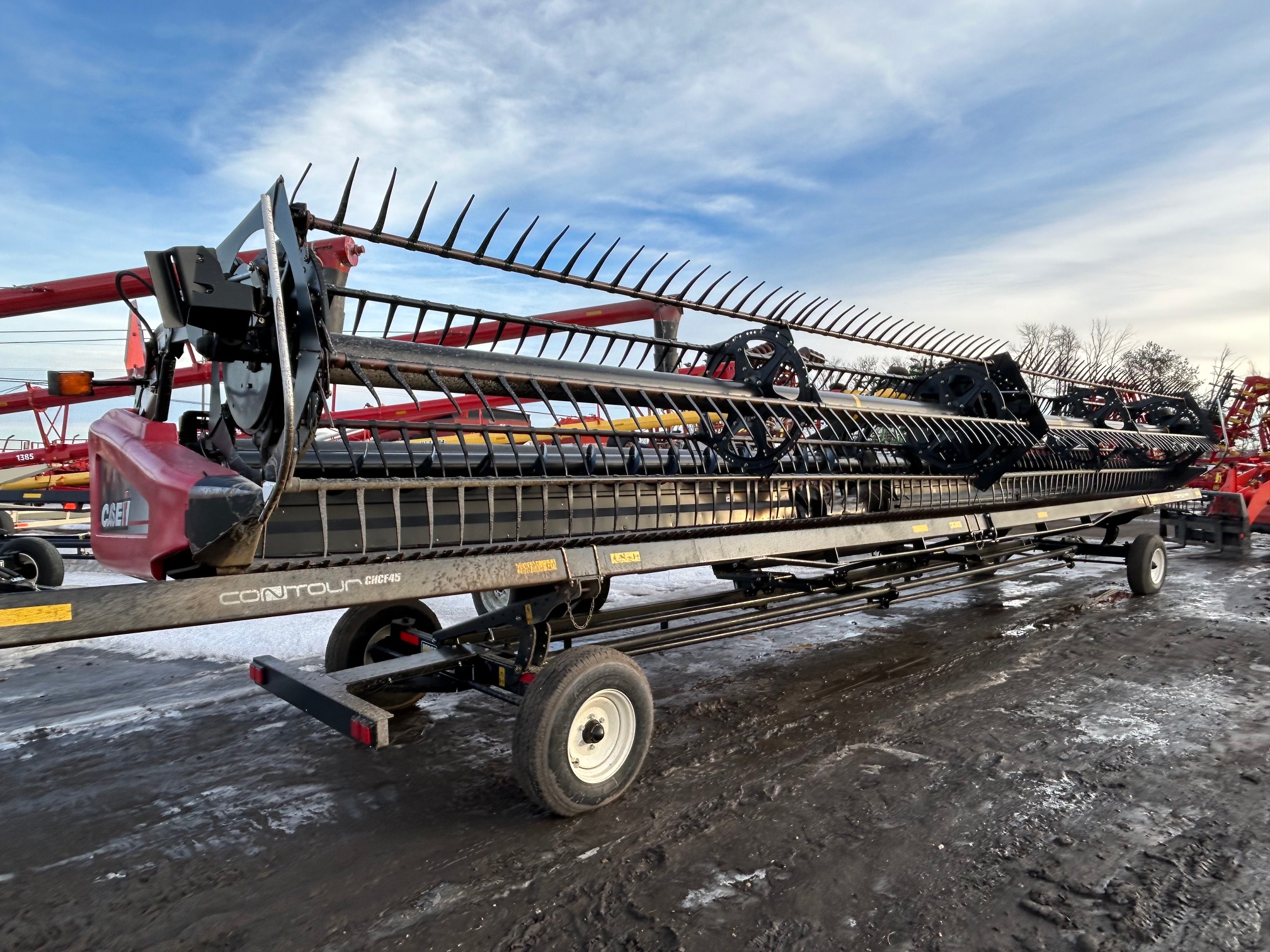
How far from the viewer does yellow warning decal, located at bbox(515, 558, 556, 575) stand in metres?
3.54

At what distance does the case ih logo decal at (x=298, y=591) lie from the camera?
2.80 meters

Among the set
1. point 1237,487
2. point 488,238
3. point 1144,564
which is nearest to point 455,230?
point 488,238

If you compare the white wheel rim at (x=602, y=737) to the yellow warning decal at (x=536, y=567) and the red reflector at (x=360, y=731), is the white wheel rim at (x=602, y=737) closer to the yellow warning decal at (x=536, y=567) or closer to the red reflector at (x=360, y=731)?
the yellow warning decal at (x=536, y=567)

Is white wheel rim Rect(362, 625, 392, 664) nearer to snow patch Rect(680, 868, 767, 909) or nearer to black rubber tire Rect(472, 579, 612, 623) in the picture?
black rubber tire Rect(472, 579, 612, 623)

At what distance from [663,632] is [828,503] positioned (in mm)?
1402

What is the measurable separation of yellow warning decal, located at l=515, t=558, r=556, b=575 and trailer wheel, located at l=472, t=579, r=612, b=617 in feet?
1.90

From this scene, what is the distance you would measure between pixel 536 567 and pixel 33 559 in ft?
28.9

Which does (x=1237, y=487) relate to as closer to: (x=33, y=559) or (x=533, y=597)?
(x=533, y=597)

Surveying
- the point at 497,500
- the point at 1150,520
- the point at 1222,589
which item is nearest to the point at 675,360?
the point at 497,500

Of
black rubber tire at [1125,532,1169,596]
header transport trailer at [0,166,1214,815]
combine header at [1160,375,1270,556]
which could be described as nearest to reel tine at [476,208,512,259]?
header transport trailer at [0,166,1214,815]

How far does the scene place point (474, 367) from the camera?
3.90m

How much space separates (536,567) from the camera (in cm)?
359

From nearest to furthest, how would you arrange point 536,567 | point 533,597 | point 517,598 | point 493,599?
point 536,567, point 533,597, point 517,598, point 493,599

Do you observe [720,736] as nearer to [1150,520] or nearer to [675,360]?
[675,360]
